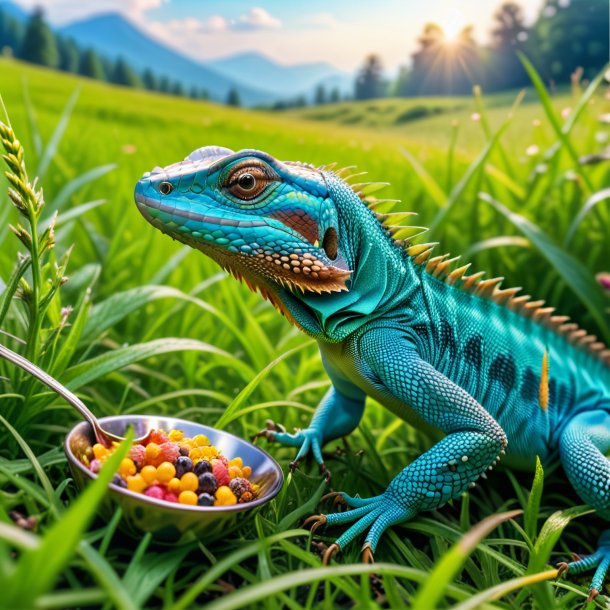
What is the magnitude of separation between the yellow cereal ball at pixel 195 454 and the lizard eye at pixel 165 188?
0.89 metres

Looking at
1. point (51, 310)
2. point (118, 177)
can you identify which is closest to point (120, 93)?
point (118, 177)

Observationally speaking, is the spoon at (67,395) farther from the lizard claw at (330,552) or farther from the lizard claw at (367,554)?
the lizard claw at (367,554)

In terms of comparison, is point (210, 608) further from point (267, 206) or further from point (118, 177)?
point (118, 177)

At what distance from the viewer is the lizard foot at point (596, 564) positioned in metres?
2.64

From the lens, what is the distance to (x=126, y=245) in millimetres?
4895

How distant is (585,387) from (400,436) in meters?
0.94

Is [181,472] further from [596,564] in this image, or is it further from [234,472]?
[596,564]

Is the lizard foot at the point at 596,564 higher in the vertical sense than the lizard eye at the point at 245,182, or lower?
lower

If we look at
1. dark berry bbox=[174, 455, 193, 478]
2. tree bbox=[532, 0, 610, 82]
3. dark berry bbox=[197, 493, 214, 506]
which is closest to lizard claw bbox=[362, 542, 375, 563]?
dark berry bbox=[197, 493, 214, 506]

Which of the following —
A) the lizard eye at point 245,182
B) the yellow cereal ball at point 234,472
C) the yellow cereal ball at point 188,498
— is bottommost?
the yellow cereal ball at point 234,472

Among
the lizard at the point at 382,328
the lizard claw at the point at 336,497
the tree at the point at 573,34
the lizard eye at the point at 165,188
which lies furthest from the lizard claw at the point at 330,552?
the tree at the point at 573,34

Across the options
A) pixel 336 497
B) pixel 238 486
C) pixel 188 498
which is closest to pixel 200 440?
pixel 238 486

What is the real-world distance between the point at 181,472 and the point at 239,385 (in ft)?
4.90

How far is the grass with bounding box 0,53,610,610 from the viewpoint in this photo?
2008mm
